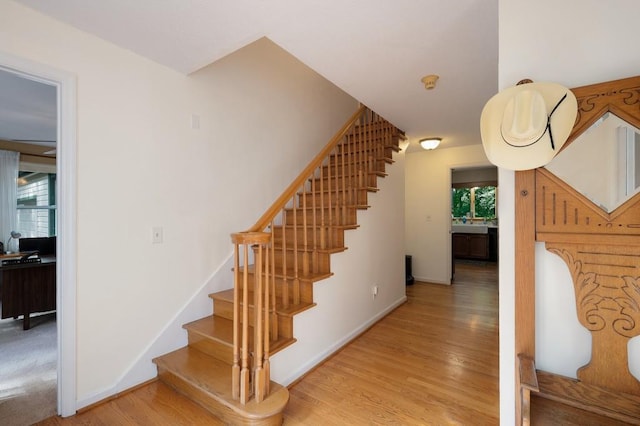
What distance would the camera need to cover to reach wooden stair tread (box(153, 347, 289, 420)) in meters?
1.54

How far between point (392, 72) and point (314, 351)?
7.80 ft

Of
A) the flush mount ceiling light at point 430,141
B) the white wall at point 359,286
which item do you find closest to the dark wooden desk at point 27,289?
the white wall at point 359,286

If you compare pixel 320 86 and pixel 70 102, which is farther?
pixel 320 86

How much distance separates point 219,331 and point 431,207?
4251mm

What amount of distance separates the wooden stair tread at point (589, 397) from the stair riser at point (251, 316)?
1452 mm

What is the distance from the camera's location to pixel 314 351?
231 cm

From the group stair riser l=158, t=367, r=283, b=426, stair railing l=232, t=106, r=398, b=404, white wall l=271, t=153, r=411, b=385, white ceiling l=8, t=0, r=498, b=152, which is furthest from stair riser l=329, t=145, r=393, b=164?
stair riser l=158, t=367, r=283, b=426

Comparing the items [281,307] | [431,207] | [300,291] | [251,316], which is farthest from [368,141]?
[251,316]

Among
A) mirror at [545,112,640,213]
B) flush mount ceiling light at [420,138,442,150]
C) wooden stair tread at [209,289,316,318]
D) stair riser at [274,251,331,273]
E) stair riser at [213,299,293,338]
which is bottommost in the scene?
stair riser at [213,299,293,338]

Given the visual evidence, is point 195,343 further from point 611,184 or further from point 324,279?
point 611,184

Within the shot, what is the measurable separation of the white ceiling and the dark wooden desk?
9.11 ft

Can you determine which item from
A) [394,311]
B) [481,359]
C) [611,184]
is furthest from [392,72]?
[394,311]

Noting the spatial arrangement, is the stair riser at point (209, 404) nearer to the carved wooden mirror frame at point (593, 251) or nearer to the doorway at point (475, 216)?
the carved wooden mirror frame at point (593, 251)

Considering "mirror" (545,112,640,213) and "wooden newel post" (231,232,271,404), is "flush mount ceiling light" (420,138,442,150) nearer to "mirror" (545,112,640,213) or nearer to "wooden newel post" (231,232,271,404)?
"mirror" (545,112,640,213)
